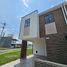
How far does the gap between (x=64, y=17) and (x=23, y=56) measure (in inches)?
434

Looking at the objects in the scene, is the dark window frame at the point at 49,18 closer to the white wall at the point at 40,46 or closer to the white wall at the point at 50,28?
the white wall at the point at 50,28

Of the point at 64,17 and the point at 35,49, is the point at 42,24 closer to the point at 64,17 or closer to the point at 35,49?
the point at 64,17

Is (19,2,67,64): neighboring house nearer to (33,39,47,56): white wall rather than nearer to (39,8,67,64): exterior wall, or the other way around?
(39,8,67,64): exterior wall

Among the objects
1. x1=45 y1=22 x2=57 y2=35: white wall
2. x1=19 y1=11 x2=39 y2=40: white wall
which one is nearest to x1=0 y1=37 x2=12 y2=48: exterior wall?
x1=19 y1=11 x2=39 y2=40: white wall

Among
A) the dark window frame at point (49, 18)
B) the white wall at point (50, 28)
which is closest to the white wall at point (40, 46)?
the white wall at point (50, 28)

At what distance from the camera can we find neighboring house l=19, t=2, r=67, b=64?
15.4 m

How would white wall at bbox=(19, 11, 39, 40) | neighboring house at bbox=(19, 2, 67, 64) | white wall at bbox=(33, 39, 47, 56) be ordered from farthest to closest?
white wall at bbox=(33, 39, 47, 56)
white wall at bbox=(19, 11, 39, 40)
neighboring house at bbox=(19, 2, 67, 64)

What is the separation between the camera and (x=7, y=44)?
64.5 metres

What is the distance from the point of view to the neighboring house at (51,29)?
15350mm

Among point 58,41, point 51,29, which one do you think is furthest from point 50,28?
point 58,41

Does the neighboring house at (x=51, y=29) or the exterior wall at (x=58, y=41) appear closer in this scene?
the exterior wall at (x=58, y=41)

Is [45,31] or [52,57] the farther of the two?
[45,31]

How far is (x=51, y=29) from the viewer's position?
17453 mm

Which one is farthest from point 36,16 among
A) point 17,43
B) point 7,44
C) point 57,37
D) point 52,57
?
point 17,43
